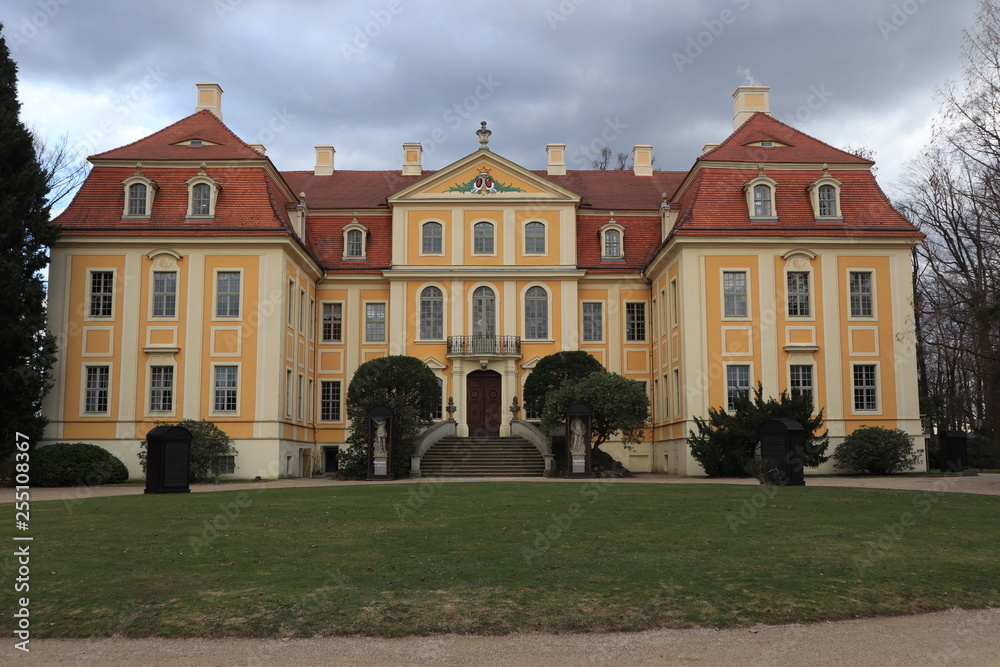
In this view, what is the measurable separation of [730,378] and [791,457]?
10449 millimetres

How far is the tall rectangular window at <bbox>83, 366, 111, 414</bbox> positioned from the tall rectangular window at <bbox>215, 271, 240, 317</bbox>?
4041mm

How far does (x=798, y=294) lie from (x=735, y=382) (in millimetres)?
3790

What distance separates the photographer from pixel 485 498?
16.6 meters

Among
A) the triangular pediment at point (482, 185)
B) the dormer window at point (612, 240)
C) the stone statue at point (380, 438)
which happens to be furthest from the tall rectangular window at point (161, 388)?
the dormer window at point (612, 240)

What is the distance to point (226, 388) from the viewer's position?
2917 centimetres

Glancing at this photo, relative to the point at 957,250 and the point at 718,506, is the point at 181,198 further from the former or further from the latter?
the point at 957,250

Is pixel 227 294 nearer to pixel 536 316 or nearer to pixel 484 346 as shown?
pixel 484 346

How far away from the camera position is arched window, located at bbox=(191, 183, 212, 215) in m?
30.2

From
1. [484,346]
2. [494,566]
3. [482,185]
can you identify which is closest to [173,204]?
[482,185]

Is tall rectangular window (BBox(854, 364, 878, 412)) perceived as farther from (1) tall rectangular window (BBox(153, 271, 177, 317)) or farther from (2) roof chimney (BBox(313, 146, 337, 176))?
(2) roof chimney (BBox(313, 146, 337, 176))

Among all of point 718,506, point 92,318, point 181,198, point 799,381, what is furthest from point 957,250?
point 92,318

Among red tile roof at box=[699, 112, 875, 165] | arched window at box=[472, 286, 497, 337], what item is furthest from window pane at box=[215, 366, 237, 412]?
red tile roof at box=[699, 112, 875, 165]

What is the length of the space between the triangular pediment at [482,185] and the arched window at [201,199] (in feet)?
23.3

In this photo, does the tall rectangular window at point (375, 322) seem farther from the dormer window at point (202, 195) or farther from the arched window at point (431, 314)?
the dormer window at point (202, 195)
